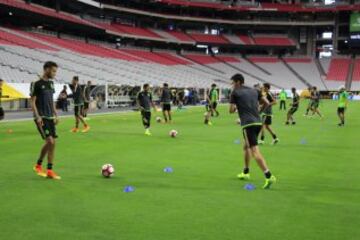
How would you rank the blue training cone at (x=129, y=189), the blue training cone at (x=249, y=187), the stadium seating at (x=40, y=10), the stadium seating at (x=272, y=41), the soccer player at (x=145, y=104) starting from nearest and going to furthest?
the blue training cone at (x=129, y=189), the blue training cone at (x=249, y=187), the soccer player at (x=145, y=104), the stadium seating at (x=40, y=10), the stadium seating at (x=272, y=41)

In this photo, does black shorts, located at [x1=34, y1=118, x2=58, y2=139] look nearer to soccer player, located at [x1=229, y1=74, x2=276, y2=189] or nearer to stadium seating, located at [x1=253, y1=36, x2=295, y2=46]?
soccer player, located at [x1=229, y1=74, x2=276, y2=189]

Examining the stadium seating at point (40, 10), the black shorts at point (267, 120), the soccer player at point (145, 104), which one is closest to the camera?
the black shorts at point (267, 120)

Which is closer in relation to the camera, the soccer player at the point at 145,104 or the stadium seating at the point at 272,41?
the soccer player at the point at 145,104

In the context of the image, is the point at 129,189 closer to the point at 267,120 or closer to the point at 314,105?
the point at 267,120

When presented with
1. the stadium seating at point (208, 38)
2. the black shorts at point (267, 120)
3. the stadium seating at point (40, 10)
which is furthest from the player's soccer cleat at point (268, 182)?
the stadium seating at point (208, 38)

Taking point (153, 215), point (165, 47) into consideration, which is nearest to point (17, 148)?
point (153, 215)

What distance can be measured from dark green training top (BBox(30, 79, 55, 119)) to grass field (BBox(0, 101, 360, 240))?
1326 millimetres

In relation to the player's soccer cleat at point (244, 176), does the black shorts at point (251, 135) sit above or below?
above

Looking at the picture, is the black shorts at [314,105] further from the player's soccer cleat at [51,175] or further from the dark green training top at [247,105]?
the player's soccer cleat at [51,175]

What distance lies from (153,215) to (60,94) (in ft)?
95.8

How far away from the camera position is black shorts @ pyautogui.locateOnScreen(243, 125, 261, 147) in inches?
342

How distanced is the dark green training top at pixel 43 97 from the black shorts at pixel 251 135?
392 centimetres

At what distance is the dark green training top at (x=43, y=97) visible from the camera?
9.26 meters

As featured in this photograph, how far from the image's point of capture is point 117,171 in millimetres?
10234
